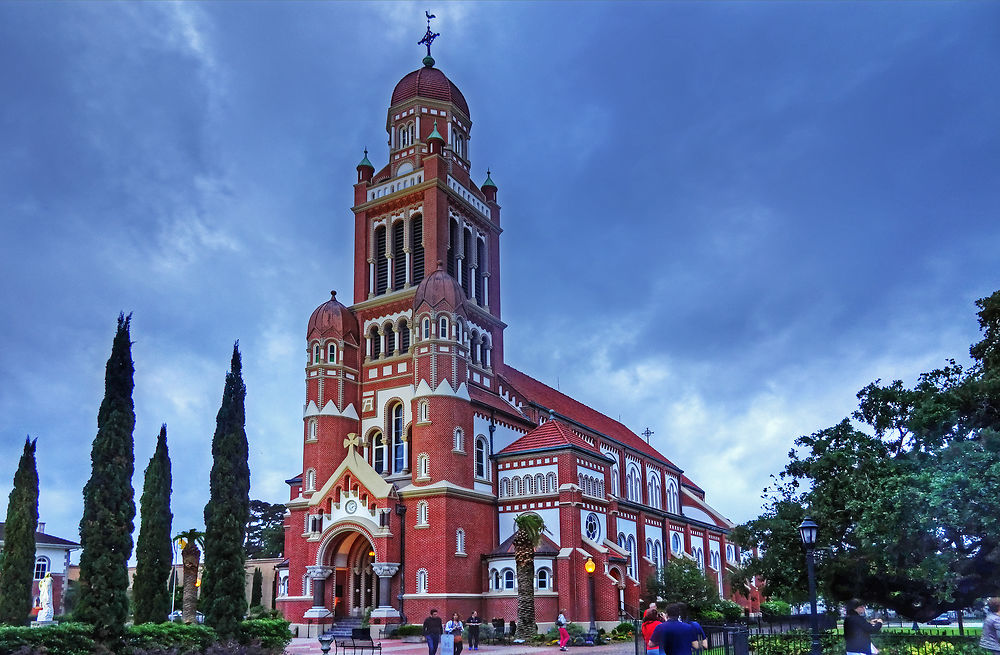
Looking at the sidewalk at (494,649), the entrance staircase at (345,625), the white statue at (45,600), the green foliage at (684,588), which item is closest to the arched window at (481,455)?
the entrance staircase at (345,625)

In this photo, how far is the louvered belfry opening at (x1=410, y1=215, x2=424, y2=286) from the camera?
46.3 metres

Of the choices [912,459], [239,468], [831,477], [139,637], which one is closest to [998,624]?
[912,459]

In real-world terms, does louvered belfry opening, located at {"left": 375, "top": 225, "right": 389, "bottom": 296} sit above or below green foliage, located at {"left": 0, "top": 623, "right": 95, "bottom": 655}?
above

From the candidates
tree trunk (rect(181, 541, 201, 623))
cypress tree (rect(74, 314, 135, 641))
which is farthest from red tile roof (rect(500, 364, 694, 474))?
cypress tree (rect(74, 314, 135, 641))

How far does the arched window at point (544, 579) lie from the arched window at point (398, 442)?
27.6 ft

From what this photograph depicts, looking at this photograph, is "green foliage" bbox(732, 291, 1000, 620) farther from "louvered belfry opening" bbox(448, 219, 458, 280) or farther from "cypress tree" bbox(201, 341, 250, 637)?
"louvered belfry opening" bbox(448, 219, 458, 280)

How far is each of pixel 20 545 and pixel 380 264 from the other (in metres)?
22.6

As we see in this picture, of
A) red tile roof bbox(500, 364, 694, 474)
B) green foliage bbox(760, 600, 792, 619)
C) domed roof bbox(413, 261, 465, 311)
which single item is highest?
domed roof bbox(413, 261, 465, 311)

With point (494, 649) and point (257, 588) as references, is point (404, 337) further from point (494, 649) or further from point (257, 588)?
point (257, 588)

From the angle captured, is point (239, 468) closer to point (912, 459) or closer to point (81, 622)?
point (81, 622)

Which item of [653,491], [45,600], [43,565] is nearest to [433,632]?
[45,600]

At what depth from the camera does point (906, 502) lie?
19344mm

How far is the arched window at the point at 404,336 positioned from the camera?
44688mm

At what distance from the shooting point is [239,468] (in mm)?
26422
